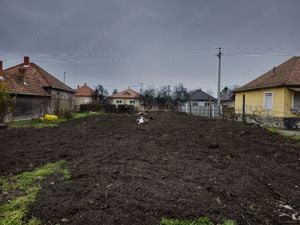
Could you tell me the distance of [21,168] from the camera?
4516 millimetres

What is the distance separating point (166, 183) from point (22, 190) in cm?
224

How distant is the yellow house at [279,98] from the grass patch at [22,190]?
387 inches

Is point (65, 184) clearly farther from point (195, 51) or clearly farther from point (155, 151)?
point (195, 51)

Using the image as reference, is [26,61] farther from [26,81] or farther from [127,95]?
[127,95]

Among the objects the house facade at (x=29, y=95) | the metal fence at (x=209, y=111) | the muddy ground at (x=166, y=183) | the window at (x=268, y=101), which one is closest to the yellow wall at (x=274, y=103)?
the window at (x=268, y=101)

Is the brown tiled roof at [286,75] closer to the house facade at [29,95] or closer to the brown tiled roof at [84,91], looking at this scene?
the house facade at [29,95]

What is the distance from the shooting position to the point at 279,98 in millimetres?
13664

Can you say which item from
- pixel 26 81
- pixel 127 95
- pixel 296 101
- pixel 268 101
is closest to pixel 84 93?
pixel 127 95

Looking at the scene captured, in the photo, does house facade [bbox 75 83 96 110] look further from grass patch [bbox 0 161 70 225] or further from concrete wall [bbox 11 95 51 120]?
grass patch [bbox 0 161 70 225]

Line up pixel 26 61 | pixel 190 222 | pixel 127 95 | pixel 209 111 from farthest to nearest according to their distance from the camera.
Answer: pixel 127 95 < pixel 26 61 < pixel 209 111 < pixel 190 222

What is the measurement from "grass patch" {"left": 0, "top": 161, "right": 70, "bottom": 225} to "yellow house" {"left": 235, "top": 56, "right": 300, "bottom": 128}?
9.82m

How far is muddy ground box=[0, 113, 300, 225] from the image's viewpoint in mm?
2613

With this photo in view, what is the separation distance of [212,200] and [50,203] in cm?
214

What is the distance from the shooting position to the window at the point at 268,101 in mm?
14577
